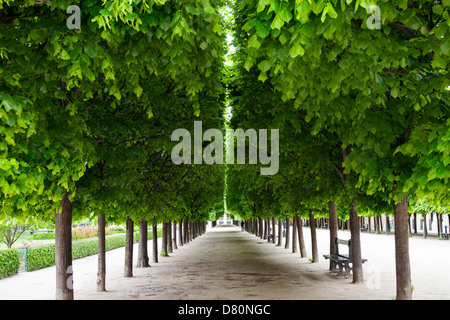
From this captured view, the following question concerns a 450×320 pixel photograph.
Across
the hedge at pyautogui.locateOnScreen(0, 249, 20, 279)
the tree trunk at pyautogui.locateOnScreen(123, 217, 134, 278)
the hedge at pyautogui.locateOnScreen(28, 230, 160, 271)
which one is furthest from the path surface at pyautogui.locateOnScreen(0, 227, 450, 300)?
the hedge at pyautogui.locateOnScreen(28, 230, 160, 271)

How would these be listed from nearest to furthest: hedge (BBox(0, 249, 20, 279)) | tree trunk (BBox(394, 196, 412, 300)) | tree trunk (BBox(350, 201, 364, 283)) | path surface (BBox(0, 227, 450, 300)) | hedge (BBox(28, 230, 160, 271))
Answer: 1. tree trunk (BBox(394, 196, 412, 300))
2. path surface (BBox(0, 227, 450, 300))
3. tree trunk (BBox(350, 201, 364, 283))
4. hedge (BBox(0, 249, 20, 279))
5. hedge (BBox(28, 230, 160, 271))

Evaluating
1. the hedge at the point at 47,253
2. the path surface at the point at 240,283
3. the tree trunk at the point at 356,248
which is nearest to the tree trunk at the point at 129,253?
the path surface at the point at 240,283

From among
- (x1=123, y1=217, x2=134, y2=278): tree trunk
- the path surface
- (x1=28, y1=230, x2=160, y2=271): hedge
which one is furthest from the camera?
(x1=28, y1=230, x2=160, y2=271): hedge

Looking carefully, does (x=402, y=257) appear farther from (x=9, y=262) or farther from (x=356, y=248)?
(x=9, y=262)

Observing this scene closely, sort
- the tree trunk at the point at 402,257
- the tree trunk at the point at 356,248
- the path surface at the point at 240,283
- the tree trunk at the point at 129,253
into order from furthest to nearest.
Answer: the tree trunk at the point at 129,253
the tree trunk at the point at 356,248
the path surface at the point at 240,283
the tree trunk at the point at 402,257

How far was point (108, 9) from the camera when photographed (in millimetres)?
4043

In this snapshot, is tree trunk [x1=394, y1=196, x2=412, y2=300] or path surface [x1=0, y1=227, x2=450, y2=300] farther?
path surface [x1=0, y1=227, x2=450, y2=300]

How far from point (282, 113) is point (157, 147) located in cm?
382

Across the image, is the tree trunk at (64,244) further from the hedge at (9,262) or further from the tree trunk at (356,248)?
the hedge at (9,262)

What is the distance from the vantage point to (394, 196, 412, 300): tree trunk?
844 centimetres

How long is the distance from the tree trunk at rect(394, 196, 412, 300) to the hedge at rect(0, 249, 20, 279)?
16.9m

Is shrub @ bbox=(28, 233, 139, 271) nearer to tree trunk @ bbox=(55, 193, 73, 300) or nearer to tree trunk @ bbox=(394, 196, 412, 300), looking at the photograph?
tree trunk @ bbox=(55, 193, 73, 300)

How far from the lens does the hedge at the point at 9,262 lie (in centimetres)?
1808

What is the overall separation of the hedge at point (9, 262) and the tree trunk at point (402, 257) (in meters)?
16.9
